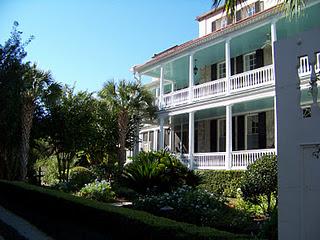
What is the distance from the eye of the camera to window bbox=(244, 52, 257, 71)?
849 inches

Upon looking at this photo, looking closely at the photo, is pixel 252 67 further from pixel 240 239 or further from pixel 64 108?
pixel 240 239

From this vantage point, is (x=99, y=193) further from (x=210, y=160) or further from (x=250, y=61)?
(x=250, y=61)

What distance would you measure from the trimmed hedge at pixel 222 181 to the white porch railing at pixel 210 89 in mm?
3988

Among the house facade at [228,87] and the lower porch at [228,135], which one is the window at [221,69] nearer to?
the house facade at [228,87]

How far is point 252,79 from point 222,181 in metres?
4.82

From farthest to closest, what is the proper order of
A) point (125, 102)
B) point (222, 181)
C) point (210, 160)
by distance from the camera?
point (125, 102) → point (210, 160) → point (222, 181)

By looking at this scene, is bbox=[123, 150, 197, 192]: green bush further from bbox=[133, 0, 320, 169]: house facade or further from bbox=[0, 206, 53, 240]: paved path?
bbox=[0, 206, 53, 240]: paved path

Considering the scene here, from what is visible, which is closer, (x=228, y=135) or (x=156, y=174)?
(x=156, y=174)

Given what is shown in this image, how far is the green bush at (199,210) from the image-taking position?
8891 millimetres

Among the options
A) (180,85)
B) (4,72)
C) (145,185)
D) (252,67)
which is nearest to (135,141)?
(180,85)

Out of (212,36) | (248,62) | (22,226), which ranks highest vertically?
(212,36)

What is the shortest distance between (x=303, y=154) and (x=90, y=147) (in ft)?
75.6

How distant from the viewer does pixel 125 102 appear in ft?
81.8

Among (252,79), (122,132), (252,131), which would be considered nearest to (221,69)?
(252,131)
